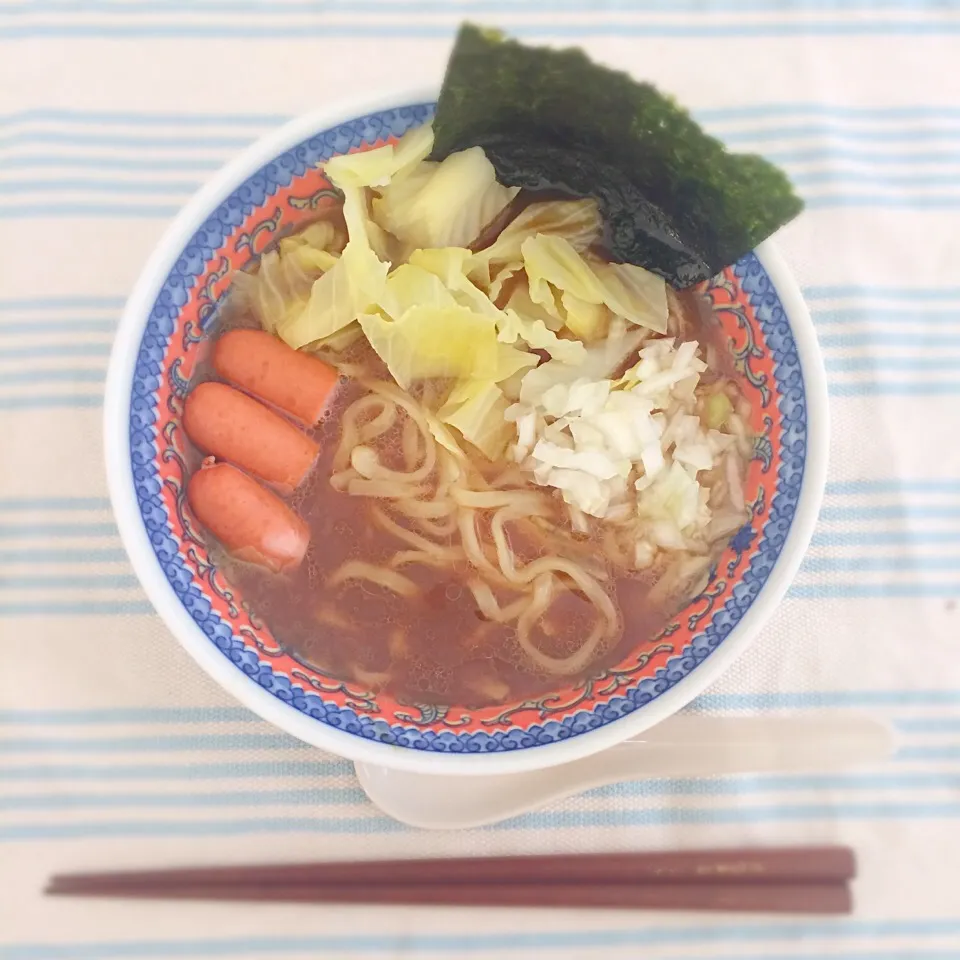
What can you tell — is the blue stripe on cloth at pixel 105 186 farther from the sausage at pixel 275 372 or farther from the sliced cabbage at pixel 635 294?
the sliced cabbage at pixel 635 294

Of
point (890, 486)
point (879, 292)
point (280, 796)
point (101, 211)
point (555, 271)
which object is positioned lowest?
point (280, 796)

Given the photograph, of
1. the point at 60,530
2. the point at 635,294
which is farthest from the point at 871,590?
the point at 60,530

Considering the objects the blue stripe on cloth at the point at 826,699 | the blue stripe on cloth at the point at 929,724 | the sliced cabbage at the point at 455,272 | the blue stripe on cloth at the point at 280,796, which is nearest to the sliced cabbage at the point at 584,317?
the sliced cabbage at the point at 455,272

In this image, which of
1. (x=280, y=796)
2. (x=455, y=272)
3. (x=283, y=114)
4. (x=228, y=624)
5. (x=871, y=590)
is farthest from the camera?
(x=283, y=114)

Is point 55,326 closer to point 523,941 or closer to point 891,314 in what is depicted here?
point 523,941

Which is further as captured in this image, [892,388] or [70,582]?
[892,388]
